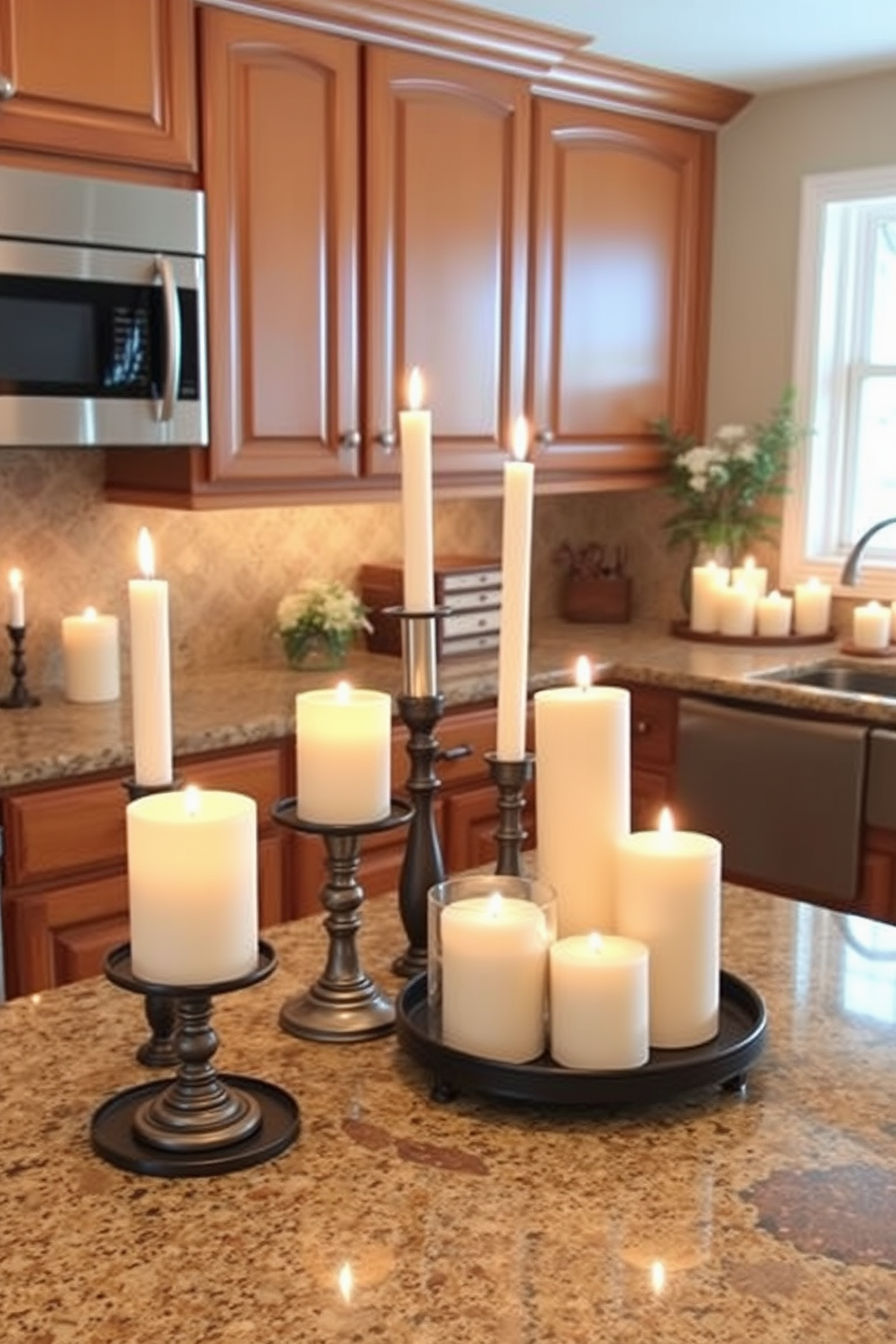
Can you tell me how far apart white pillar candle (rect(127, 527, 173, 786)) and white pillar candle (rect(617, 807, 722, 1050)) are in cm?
39

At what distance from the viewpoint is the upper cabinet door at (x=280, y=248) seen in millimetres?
2811

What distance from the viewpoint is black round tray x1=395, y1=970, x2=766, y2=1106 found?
114 cm

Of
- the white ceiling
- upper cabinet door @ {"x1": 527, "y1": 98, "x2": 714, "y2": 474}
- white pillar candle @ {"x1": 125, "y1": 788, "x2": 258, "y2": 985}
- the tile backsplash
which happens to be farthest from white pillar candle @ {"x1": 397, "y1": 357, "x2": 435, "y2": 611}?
upper cabinet door @ {"x1": 527, "y1": 98, "x2": 714, "y2": 474}

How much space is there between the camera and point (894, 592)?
3678mm

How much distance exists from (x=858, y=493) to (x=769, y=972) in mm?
2615

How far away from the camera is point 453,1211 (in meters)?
1.04

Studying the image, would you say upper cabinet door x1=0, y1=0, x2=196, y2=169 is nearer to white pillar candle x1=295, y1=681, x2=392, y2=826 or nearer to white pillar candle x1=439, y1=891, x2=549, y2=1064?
white pillar candle x1=295, y1=681, x2=392, y2=826

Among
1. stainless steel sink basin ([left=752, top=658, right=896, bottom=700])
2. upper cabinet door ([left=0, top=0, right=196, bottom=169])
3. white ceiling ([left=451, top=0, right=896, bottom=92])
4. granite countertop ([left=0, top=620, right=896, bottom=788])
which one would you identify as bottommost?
stainless steel sink basin ([left=752, top=658, right=896, bottom=700])

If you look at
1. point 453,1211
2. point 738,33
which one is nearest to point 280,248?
point 738,33

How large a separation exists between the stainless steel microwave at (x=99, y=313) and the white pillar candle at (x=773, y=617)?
1.60 metres

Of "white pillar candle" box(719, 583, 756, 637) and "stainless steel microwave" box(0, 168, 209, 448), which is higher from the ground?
"stainless steel microwave" box(0, 168, 209, 448)

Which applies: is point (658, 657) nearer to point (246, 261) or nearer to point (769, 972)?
point (246, 261)

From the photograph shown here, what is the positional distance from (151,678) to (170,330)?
5.37ft

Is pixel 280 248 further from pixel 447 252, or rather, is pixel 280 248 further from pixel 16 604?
pixel 16 604
